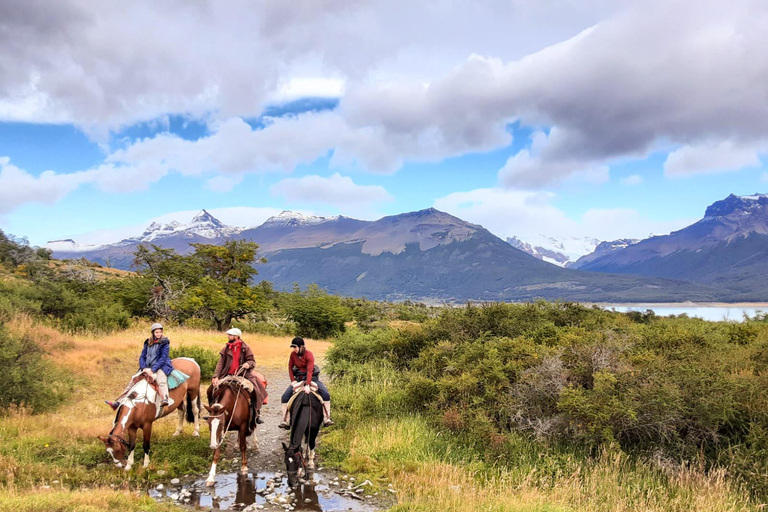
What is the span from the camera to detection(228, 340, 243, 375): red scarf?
9336 mm

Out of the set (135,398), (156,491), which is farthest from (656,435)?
(135,398)

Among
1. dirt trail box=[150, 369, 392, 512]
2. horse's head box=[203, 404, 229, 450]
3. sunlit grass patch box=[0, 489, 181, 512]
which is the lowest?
dirt trail box=[150, 369, 392, 512]

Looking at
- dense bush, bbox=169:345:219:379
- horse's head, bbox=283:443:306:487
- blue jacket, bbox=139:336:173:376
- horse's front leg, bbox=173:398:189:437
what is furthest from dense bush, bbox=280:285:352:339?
horse's head, bbox=283:443:306:487

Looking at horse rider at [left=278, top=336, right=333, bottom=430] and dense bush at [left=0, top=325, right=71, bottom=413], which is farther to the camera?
dense bush at [left=0, top=325, right=71, bottom=413]

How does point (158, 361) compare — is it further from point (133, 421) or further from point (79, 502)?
point (79, 502)

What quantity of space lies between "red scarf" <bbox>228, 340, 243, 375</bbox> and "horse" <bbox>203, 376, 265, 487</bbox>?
29 cm

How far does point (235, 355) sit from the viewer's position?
30.9ft

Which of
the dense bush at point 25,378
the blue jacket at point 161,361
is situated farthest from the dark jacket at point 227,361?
the dense bush at point 25,378

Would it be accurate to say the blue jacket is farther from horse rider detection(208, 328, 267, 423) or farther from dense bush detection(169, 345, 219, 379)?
dense bush detection(169, 345, 219, 379)

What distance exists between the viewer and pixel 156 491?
7.82 meters

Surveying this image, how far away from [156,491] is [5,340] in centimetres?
681

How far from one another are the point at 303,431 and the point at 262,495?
1.32 meters

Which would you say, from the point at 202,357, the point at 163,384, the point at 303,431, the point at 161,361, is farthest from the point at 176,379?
the point at 202,357

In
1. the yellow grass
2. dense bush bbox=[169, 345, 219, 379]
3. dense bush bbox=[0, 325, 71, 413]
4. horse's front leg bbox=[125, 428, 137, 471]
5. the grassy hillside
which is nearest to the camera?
the grassy hillside
